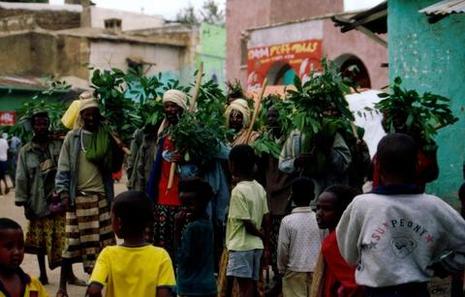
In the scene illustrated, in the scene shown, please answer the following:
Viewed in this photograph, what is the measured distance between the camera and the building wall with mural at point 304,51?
2516 cm

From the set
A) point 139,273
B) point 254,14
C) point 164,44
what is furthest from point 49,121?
point 164,44

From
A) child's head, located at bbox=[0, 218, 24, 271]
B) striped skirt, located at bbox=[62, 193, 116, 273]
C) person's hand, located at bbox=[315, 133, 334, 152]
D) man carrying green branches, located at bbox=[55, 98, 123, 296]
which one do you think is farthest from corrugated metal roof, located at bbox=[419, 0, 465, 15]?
child's head, located at bbox=[0, 218, 24, 271]

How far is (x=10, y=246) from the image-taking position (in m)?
4.13

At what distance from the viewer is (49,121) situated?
30.9ft

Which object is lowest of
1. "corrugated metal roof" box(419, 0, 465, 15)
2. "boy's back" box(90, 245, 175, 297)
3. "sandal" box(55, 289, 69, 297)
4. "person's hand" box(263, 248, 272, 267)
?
"sandal" box(55, 289, 69, 297)

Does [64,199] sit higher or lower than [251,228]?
higher

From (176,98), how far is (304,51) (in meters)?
19.6

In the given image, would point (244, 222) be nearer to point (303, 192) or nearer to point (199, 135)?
point (303, 192)

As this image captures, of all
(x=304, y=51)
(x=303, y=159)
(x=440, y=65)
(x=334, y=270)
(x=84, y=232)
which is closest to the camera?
(x=334, y=270)

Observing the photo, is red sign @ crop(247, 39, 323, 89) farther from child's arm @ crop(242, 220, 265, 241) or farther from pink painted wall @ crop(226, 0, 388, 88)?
child's arm @ crop(242, 220, 265, 241)

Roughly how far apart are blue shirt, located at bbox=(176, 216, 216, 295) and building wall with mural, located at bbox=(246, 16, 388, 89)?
18533 millimetres

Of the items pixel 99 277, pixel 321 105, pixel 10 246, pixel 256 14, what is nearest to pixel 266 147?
pixel 321 105

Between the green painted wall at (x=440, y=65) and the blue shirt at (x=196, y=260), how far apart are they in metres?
4.57

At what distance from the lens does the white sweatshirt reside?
4.15m
